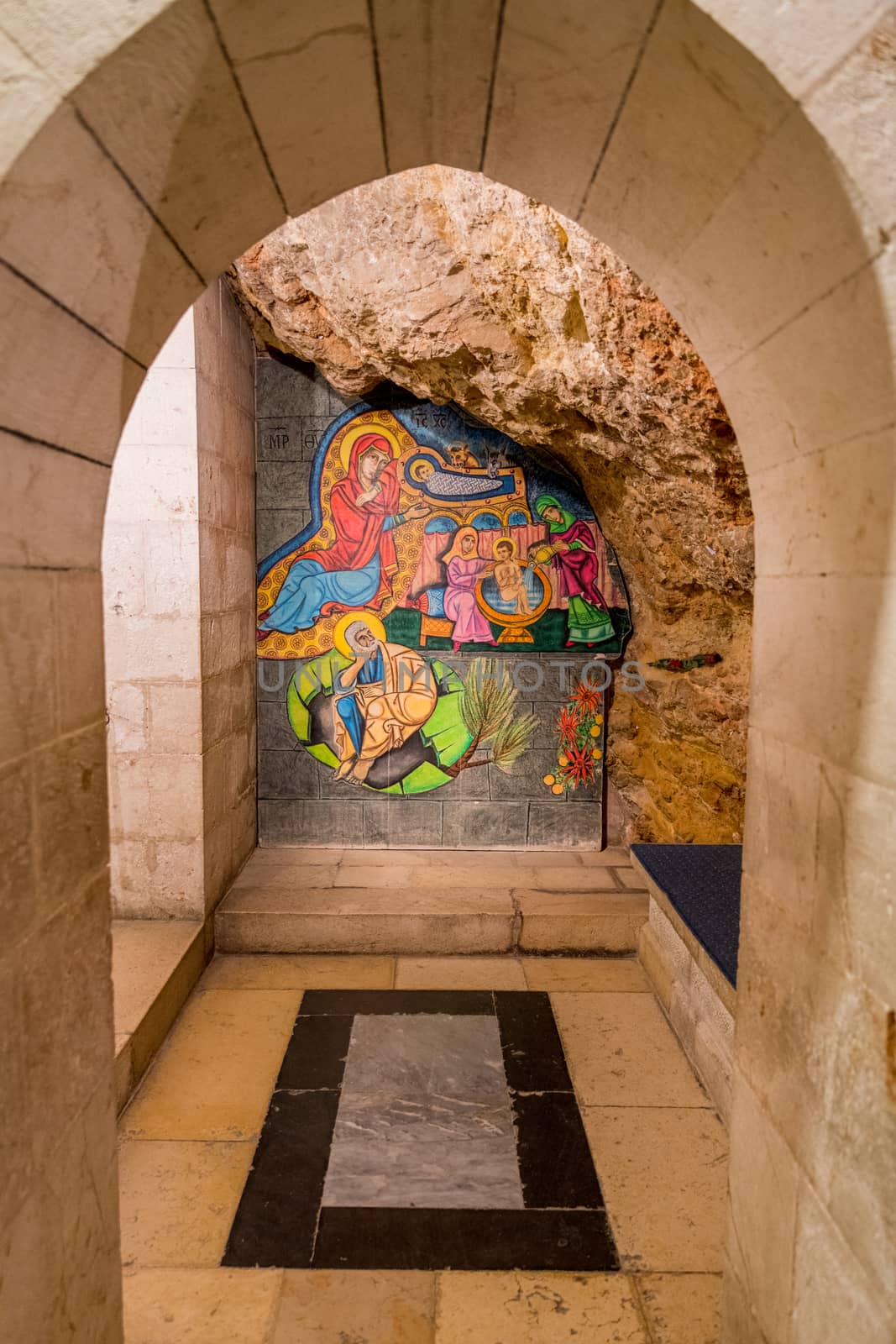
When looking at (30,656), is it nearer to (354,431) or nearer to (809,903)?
(809,903)

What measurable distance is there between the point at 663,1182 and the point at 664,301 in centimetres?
270

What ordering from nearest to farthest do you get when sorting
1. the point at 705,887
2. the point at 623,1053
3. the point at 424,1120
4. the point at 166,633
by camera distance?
the point at 424,1120 → the point at 623,1053 → the point at 705,887 → the point at 166,633

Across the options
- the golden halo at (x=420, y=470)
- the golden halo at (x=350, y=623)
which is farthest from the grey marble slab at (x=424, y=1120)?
the golden halo at (x=420, y=470)

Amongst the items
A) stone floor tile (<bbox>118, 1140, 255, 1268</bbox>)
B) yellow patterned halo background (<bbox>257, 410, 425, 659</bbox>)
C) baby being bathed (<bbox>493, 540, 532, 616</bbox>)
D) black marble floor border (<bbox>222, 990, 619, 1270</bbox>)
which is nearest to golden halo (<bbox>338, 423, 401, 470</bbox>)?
yellow patterned halo background (<bbox>257, 410, 425, 659</bbox>)

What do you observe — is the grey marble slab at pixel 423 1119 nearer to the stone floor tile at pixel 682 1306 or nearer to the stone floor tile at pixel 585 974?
the stone floor tile at pixel 682 1306

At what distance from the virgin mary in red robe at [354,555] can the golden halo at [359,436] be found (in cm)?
2

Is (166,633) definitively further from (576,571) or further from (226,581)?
(576,571)

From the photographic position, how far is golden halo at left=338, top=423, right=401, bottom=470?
16.7 feet

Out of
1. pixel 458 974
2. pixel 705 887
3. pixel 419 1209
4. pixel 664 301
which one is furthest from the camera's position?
pixel 458 974

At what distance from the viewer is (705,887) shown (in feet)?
12.1

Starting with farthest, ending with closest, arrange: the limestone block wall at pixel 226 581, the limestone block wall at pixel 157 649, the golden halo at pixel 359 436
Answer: the golden halo at pixel 359 436, the limestone block wall at pixel 226 581, the limestone block wall at pixel 157 649

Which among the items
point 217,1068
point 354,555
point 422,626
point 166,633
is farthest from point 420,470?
point 217,1068

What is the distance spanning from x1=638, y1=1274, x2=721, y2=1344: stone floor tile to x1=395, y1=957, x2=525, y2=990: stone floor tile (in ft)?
5.68

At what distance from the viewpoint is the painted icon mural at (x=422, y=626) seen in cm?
510
